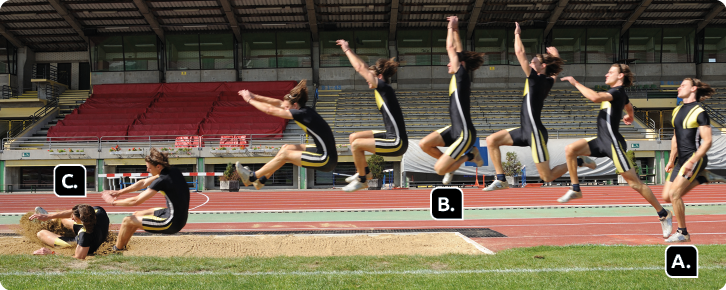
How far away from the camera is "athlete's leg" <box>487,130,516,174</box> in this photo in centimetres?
542

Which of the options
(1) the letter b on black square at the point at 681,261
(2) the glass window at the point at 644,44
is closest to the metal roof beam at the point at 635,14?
(2) the glass window at the point at 644,44

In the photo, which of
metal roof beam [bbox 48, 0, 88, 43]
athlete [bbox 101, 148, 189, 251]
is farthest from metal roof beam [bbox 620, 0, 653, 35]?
metal roof beam [bbox 48, 0, 88, 43]

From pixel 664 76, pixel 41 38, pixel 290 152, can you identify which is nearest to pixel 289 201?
pixel 664 76

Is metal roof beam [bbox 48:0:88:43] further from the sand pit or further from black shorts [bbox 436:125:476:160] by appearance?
black shorts [bbox 436:125:476:160]

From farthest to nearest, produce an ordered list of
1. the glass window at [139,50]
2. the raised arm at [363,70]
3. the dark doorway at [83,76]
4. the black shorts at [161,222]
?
the dark doorway at [83,76], the glass window at [139,50], the black shorts at [161,222], the raised arm at [363,70]

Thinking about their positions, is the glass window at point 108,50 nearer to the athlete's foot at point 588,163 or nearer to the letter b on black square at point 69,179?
the letter b on black square at point 69,179

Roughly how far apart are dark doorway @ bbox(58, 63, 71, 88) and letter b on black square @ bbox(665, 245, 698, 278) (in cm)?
5346

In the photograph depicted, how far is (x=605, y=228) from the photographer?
20781 millimetres

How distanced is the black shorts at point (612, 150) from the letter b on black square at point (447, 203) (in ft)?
5.46

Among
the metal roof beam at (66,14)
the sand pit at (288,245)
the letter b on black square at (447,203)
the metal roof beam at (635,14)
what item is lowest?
the sand pit at (288,245)

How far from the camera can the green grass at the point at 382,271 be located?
11.4 metres

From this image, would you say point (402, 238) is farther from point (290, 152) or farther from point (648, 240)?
point (290, 152)

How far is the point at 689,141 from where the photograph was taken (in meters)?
5.66

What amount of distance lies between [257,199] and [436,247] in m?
17.6
